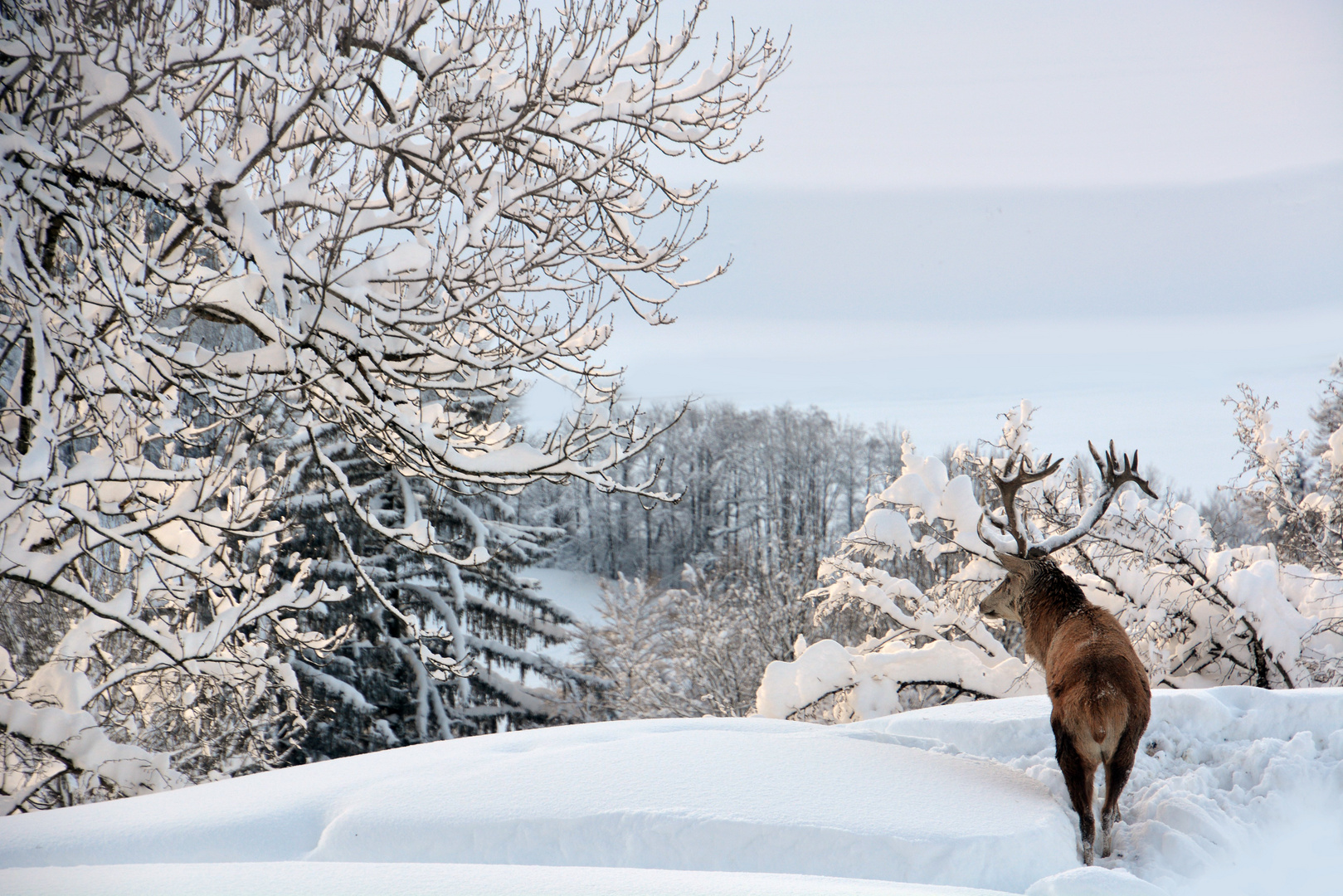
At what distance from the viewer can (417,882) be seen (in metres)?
3.05

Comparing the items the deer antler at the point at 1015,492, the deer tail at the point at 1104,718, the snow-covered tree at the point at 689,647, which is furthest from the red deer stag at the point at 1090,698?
the snow-covered tree at the point at 689,647

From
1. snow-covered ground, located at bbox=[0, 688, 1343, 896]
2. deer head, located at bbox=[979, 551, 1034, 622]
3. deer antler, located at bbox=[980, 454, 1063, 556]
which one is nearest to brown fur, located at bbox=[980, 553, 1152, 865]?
snow-covered ground, located at bbox=[0, 688, 1343, 896]

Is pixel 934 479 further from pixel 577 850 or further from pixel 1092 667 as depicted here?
pixel 577 850

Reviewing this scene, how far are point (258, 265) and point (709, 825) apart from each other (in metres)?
3.55

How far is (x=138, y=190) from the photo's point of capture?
4.60m

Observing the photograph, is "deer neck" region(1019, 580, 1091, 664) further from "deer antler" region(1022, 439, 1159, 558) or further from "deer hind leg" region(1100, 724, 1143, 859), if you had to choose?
"deer hind leg" region(1100, 724, 1143, 859)

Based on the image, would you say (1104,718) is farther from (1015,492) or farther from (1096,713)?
(1015,492)

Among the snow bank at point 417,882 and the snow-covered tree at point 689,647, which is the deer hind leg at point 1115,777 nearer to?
the snow bank at point 417,882

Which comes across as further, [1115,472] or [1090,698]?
[1115,472]

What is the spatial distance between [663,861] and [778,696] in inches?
236

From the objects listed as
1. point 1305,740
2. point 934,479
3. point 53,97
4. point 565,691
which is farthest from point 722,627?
point 53,97

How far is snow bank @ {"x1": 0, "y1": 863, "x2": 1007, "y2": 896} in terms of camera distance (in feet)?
9.68

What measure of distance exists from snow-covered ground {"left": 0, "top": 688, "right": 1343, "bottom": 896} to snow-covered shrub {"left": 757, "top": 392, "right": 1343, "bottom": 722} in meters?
2.80

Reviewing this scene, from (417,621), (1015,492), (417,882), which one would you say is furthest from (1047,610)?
(417,621)
